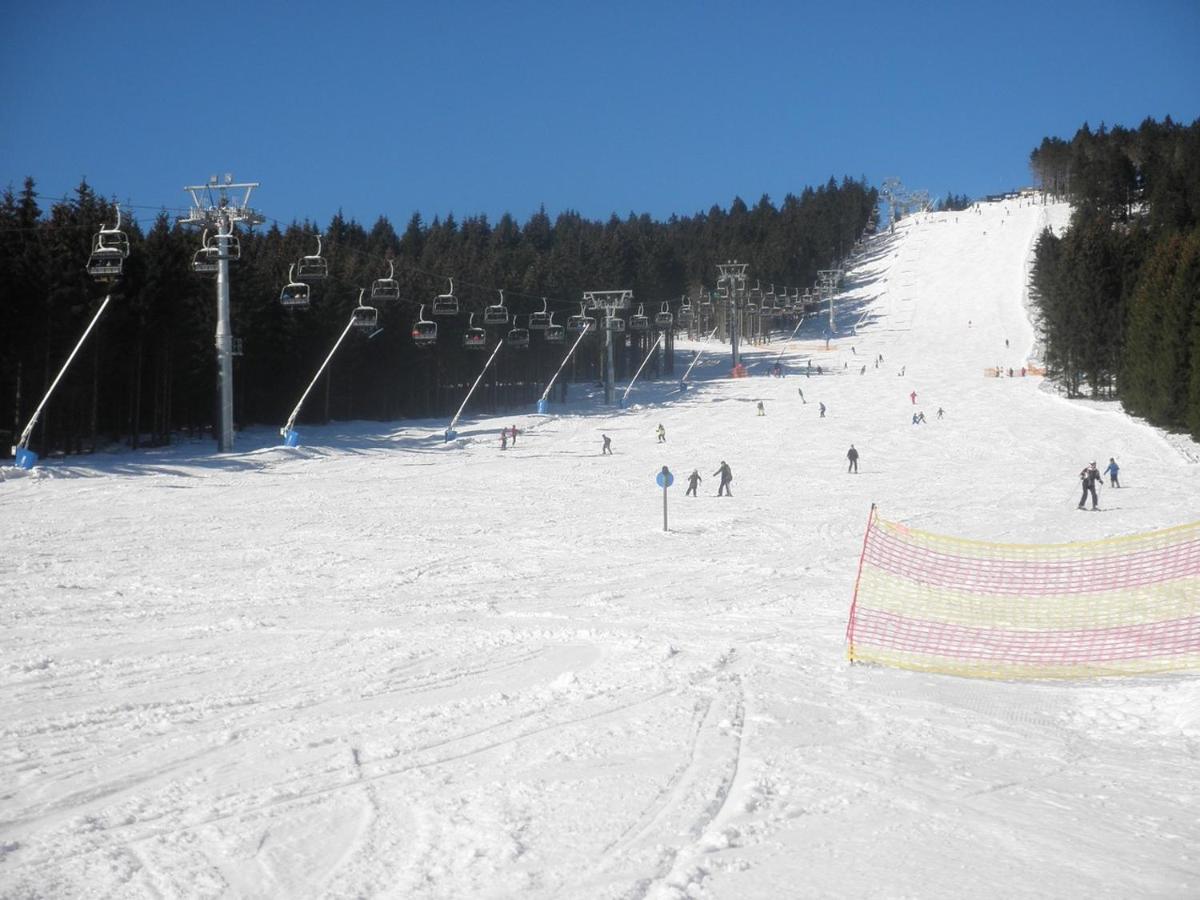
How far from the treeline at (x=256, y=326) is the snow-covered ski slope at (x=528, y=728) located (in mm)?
15699

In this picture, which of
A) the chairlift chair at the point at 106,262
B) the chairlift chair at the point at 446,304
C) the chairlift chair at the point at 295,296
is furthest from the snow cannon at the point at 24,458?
the chairlift chair at the point at 446,304

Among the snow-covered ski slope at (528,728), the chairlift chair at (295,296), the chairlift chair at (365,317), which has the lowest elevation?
the snow-covered ski slope at (528,728)

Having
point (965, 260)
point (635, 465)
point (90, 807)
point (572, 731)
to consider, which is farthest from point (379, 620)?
point (965, 260)

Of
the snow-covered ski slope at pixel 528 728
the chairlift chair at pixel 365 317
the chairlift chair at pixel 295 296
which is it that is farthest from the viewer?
the chairlift chair at pixel 365 317

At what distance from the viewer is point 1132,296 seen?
196 feet

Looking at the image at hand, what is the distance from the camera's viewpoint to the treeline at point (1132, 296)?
45969 mm

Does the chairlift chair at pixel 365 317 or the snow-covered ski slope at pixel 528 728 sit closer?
the snow-covered ski slope at pixel 528 728

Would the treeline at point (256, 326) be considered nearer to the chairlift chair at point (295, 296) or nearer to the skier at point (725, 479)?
the chairlift chair at point (295, 296)

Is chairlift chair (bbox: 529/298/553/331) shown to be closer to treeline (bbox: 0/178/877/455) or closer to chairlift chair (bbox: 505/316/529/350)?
chairlift chair (bbox: 505/316/529/350)

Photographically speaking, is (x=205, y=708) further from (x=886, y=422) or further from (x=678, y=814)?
(x=886, y=422)

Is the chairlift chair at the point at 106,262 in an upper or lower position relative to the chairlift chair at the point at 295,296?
upper

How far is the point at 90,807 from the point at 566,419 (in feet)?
172

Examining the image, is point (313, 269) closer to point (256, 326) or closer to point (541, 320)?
point (256, 326)

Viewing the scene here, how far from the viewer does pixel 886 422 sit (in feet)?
Answer: 176
